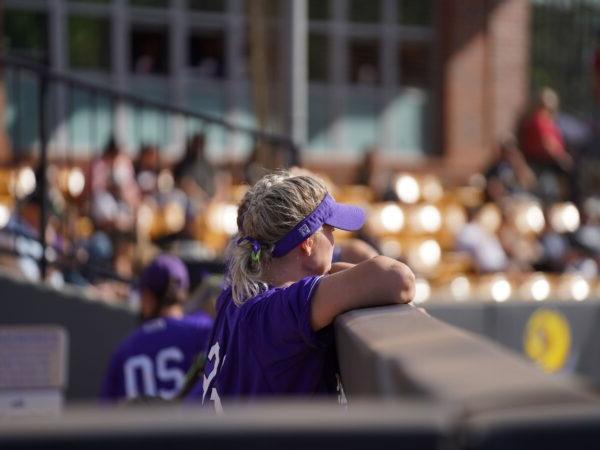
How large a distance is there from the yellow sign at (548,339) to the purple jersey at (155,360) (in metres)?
5.65

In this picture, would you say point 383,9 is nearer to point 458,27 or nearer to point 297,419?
point 458,27

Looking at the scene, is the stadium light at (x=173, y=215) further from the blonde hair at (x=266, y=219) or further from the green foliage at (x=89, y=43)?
the blonde hair at (x=266, y=219)

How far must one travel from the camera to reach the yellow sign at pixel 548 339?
10711 mm

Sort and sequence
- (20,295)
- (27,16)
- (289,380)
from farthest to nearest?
(27,16)
(20,295)
(289,380)

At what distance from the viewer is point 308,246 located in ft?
10.8

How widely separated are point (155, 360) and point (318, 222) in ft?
7.91

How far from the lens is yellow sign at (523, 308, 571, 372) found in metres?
10.7

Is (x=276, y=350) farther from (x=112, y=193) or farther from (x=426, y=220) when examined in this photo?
(x=426, y=220)

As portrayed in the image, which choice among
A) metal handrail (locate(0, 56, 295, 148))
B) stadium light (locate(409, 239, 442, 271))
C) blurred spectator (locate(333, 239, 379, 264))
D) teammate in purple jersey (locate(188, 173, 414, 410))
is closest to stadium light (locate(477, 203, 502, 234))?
stadium light (locate(409, 239, 442, 271))

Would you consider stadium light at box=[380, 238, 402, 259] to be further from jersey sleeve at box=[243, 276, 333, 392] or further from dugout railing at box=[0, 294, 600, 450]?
dugout railing at box=[0, 294, 600, 450]

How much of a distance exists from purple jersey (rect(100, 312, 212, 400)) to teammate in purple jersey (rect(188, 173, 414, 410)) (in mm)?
2042

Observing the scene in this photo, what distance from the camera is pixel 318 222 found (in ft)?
10.7

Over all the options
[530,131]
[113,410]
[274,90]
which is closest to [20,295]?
[113,410]

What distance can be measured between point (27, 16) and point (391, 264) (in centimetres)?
1242
